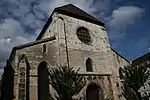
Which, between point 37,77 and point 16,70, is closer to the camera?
point 16,70

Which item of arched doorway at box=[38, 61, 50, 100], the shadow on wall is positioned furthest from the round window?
the shadow on wall

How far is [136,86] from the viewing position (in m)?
16.3

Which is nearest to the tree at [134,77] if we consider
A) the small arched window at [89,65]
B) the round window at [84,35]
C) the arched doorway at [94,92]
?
the arched doorway at [94,92]

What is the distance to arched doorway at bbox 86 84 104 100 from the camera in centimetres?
1564

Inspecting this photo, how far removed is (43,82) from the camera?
1377 cm

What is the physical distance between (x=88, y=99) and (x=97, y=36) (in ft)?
23.0

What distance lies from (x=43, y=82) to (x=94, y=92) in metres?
5.26

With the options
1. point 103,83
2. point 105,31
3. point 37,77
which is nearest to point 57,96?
point 37,77

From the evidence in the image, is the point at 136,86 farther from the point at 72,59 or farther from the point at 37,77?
the point at 37,77

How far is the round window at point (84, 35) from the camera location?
1722 cm

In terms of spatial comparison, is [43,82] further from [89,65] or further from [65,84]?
[89,65]

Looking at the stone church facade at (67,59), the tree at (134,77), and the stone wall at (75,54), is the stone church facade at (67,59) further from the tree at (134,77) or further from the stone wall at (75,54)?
the tree at (134,77)

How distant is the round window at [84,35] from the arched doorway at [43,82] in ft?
16.8

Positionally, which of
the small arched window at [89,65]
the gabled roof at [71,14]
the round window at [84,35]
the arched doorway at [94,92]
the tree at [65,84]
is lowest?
the arched doorway at [94,92]
